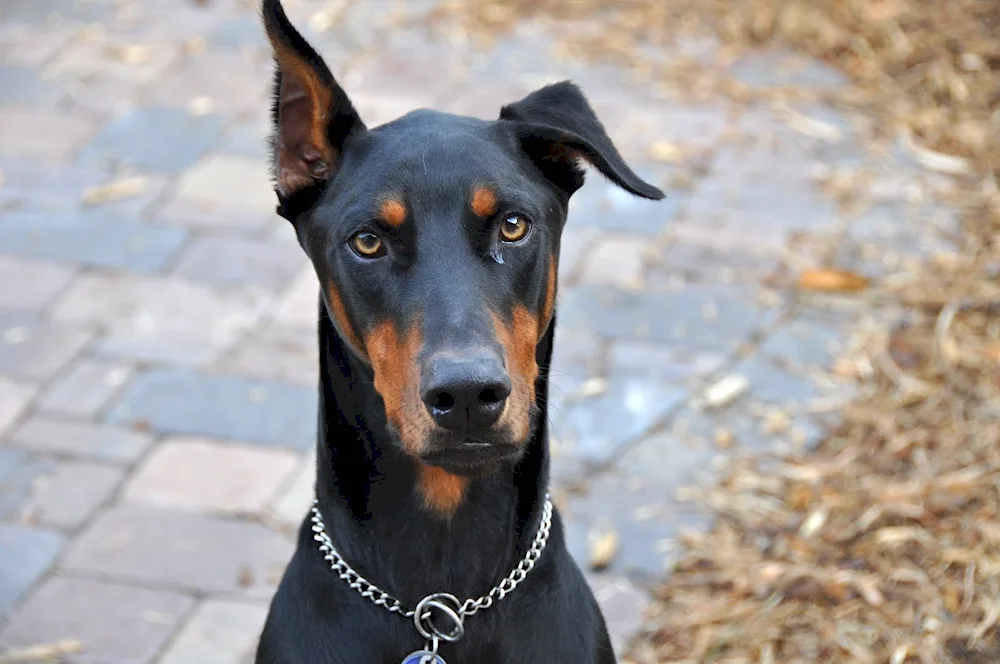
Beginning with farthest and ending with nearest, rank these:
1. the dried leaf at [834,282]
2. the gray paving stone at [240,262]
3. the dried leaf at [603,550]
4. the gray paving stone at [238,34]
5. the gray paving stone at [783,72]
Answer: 1. the gray paving stone at [238,34]
2. the gray paving stone at [783,72]
3. the gray paving stone at [240,262]
4. the dried leaf at [834,282]
5. the dried leaf at [603,550]

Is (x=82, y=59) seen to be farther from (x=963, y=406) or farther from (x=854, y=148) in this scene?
(x=963, y=406)

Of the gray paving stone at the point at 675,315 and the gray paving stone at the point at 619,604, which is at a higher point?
the gray paving stone at the point at 619,604

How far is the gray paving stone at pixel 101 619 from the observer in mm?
3627

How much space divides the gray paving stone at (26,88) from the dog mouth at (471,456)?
14.5ft

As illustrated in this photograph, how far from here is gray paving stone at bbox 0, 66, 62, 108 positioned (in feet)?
20.5

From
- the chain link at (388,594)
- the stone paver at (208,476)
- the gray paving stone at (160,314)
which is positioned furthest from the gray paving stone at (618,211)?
the chain link at (388,594)

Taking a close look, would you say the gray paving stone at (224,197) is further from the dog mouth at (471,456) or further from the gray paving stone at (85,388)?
the dog mouth at (471,456)

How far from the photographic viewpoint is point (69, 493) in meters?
4.16

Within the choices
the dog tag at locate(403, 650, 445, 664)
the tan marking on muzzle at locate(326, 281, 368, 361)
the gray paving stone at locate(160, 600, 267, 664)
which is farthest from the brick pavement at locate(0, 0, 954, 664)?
the tan marking on muzzle at locate(326, 281, 368, 361)

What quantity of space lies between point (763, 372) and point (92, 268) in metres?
2.45

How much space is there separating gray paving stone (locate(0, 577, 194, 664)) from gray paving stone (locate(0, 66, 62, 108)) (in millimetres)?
3041

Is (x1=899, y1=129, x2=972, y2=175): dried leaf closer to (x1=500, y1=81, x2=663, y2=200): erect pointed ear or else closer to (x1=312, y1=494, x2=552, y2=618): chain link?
(x1=500, y1=81, x2=663, y2=200): erect pointed ear

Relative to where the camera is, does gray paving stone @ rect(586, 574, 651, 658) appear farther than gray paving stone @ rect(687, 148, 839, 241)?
No

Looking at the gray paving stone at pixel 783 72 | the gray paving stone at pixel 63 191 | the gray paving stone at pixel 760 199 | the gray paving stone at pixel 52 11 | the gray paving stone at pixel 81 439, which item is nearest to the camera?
the gray paving stone at pixel 81 439
